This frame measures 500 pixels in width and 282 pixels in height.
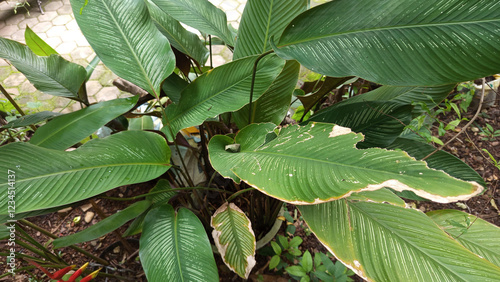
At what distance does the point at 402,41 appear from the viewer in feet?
1.95

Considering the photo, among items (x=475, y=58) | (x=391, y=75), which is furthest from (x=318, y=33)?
(x=475, y=58)

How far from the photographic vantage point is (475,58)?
0.56 m

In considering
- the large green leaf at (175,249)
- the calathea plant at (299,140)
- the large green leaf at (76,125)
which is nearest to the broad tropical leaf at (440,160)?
the calathea plant at (299,140)

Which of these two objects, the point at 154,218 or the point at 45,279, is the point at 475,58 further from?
the point at 45,279

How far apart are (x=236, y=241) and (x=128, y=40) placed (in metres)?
0.73

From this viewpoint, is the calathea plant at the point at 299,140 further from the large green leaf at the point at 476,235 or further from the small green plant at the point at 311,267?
the small green plant at the point at 311,267

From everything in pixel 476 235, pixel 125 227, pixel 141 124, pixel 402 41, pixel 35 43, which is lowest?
pixel 125 227

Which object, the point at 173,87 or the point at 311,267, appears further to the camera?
the point at 173,87

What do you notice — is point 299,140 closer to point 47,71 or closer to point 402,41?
point 402,41

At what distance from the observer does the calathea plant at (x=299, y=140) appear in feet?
1.83

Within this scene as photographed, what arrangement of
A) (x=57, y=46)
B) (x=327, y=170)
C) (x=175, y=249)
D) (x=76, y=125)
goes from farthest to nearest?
(x=57, y=46)
(x=76, y=125)
(x=175, y=249)
(x=327, y=170)

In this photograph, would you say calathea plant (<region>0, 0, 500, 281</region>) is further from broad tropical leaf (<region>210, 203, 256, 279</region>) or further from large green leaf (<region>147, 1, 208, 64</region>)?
large green leaf (<region>147, 1, 208, 64</region>)

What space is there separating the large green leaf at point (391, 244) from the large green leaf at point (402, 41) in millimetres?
315

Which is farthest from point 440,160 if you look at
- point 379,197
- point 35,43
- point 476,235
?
point 35,43
